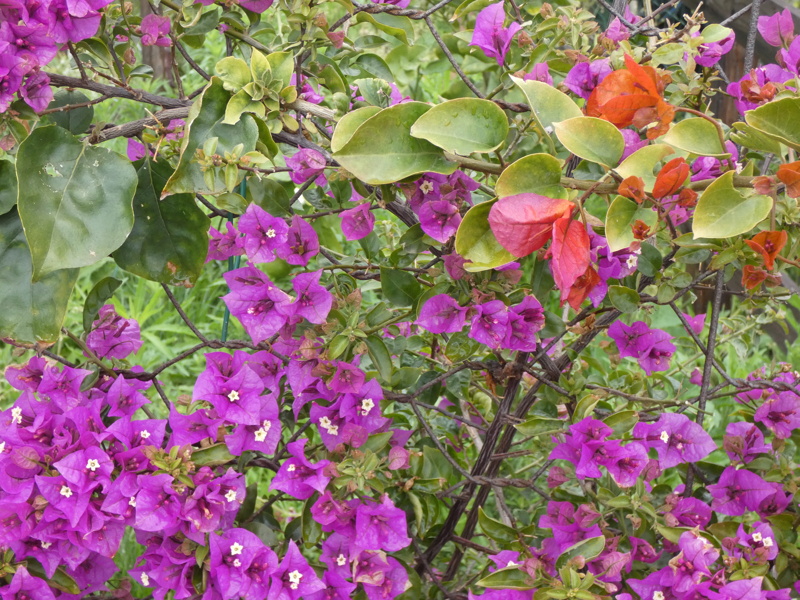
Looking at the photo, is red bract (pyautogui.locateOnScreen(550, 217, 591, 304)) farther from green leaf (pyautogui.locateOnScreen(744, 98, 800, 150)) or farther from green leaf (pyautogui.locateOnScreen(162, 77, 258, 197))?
green leaf (pyautogui.locateOnScreen(162, 77, 258, 197))

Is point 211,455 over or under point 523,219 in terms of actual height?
under

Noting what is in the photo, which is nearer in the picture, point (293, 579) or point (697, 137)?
point (697, 137)

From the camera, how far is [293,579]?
0.80 metres

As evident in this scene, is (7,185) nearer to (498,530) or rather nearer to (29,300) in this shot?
(29,300)

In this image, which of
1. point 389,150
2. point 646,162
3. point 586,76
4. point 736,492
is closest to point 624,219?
point 646,162

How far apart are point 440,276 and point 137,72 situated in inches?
16.6

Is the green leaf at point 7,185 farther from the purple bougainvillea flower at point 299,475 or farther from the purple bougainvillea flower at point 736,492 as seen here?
the purple bougainvillea flower at point 736,492

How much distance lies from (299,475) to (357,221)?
27 centimetres

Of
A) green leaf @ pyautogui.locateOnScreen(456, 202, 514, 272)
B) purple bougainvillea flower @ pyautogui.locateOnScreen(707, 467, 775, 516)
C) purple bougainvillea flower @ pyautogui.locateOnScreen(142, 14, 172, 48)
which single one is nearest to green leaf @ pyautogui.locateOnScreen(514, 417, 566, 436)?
purple bougainvillea flower @ pyautogui.locateOnScreen(707, 467, 775, 516)

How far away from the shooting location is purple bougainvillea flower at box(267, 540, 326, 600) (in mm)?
799

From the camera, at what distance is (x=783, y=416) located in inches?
37.2

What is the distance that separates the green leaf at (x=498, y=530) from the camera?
35.2 inches

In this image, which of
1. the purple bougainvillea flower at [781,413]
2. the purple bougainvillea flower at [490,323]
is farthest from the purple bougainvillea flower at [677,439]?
Answer: the purple bougainvillea flower at [490,323]

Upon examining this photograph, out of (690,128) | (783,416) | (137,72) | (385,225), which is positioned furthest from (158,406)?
(690,128)
